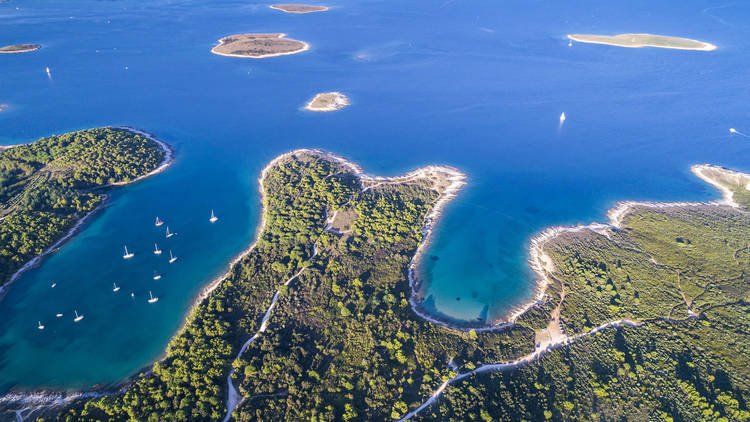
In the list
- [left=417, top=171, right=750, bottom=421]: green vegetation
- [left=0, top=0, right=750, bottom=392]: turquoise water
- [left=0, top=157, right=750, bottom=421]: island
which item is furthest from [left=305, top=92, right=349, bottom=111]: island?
[left=417, top=171, right=750, bottom=421]: green vegetation

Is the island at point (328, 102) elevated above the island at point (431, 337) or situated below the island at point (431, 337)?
above

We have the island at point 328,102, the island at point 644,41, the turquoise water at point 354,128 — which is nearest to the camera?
the turquoise water at point 354,128

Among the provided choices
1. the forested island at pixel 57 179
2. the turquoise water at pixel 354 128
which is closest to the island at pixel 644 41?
the turquoise water at pixel 354 128

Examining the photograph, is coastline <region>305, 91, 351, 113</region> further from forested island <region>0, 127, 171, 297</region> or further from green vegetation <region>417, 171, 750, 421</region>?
green vegetation <region>417, 171, 750, 421</region>

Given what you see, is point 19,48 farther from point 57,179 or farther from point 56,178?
point 57,179

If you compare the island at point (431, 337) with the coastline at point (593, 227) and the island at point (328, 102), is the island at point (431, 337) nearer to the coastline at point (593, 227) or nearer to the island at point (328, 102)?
the coastline at point (593, 227)

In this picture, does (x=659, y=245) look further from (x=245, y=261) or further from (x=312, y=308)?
(x=245, y=261)

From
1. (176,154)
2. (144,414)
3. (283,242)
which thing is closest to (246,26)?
(176,154)
